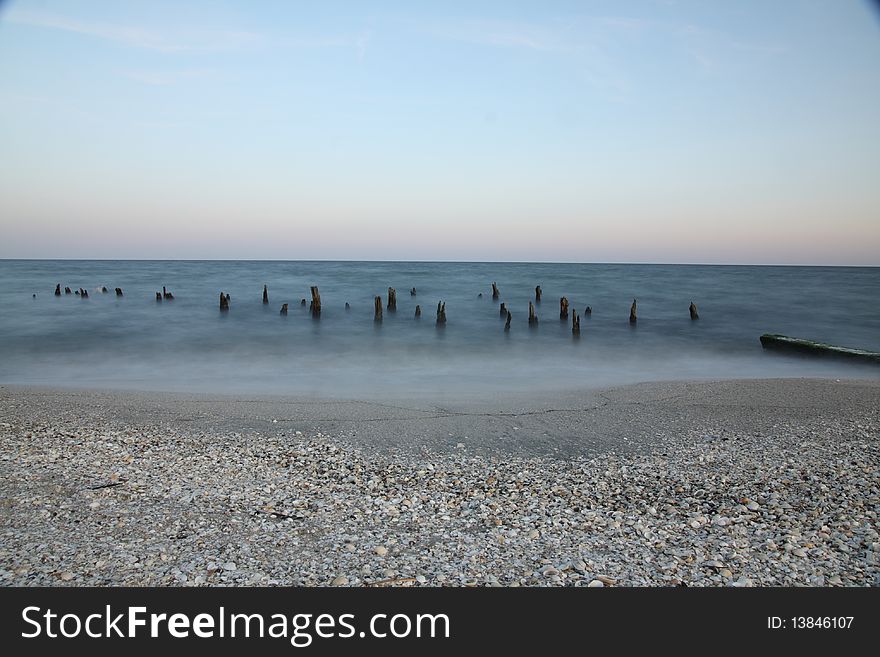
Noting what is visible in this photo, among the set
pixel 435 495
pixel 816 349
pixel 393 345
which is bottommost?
pixel 393 345

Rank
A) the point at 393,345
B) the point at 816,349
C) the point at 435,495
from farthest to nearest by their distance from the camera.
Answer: the point at 393,345
the point at 816,349
the point at 435,495

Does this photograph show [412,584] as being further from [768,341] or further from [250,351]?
[768,341]

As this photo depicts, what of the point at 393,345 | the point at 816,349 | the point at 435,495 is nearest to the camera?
the point at 435,495

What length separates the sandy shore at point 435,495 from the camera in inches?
189

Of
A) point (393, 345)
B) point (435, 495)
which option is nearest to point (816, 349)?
point (393, 345)

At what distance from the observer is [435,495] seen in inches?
251

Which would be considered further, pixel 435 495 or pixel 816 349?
pixel 816 349

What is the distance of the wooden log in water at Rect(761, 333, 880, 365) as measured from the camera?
1705cm

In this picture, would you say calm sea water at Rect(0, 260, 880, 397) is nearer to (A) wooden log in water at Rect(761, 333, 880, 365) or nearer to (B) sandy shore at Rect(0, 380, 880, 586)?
(A) wooden log in water at Rect(761, 333, 880, 365)

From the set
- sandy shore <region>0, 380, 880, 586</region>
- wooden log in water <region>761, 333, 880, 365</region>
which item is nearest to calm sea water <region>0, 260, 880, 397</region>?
wooden log in water <region>761, 333, 880, 365</region>

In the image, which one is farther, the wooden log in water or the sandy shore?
the wooden log in water

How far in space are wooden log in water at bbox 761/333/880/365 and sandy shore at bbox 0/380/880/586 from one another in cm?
A: 815

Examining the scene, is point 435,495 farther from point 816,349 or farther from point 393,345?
point 816,349

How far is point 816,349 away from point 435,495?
17104 mm
